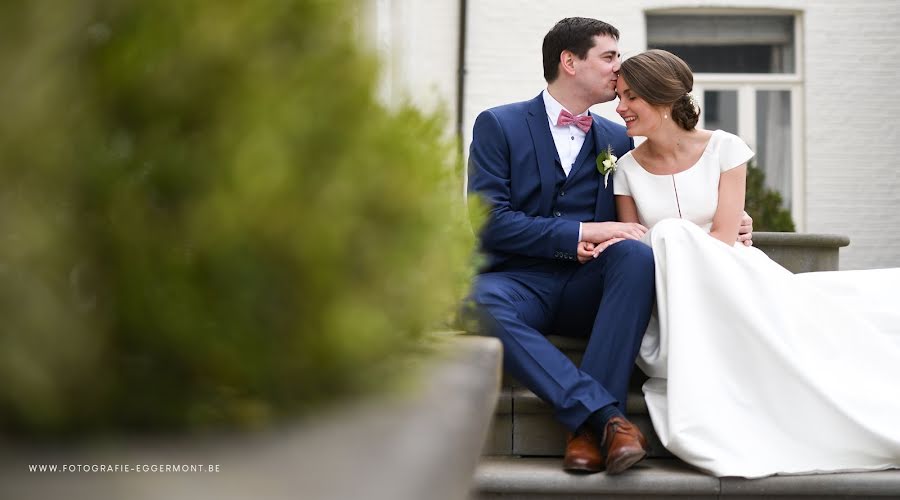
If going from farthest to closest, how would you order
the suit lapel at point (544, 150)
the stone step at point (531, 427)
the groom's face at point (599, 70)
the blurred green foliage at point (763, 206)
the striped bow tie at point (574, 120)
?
the blurred green foliage at point (763, 206), the groom's face at point (599, 70), the striped bow tie at point (574, 120), the suit lapel at point (544, 150), the stone step at point (531, 427)

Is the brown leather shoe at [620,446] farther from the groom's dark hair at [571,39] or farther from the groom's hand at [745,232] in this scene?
the groom's dark hair at [571,39]

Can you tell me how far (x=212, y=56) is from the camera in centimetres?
59

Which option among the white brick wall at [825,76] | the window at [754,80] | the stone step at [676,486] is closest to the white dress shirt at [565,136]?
the stone step at [676,486]

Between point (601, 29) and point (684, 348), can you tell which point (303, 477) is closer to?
point (684, 348)

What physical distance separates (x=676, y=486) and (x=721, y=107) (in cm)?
602

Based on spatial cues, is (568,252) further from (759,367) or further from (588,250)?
(759,367)

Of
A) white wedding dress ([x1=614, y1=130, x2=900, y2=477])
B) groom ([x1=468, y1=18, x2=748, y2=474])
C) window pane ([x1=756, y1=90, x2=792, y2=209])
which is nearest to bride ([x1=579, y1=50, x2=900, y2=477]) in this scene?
white wedding dress ([x1=614, y1=130, x2=900, y2=477])

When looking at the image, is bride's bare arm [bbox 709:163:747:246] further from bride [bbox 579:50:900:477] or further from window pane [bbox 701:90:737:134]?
window pane [bbox 701:90:737:134]

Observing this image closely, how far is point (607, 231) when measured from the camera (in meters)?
2.81

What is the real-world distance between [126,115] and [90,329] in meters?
0.14

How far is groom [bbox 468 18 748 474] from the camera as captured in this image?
2.41 meters

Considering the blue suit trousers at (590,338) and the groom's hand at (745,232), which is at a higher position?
the groom's hand at (745,232)

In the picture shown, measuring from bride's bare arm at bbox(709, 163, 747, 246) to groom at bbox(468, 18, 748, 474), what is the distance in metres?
0.30

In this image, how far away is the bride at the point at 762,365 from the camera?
2354 mm
